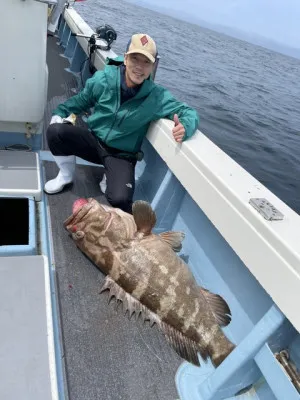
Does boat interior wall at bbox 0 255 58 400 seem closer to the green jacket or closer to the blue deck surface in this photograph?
the blue deck surface

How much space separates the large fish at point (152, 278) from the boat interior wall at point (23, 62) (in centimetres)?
101

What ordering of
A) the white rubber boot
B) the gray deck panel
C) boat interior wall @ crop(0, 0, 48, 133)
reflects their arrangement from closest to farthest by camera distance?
the gray deck panel
boat interior wall @ crop(0, 0, 48, 133)
the white rubber boot

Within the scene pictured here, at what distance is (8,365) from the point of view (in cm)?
174

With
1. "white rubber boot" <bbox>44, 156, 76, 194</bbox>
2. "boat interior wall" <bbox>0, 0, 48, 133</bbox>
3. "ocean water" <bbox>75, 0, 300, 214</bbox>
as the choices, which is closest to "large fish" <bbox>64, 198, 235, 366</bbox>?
"white rubber boot" <bbox>44, 156, 76, 194</bbox>

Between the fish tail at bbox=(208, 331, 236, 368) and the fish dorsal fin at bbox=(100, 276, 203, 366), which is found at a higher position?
the fish tail at bbox=(208, 331, 236, 368)

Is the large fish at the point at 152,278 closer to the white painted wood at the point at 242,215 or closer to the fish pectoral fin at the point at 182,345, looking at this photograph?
the fish pectoral fin at the point at 182,345

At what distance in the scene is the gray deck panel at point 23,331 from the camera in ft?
5.50

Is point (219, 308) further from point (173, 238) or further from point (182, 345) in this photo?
point (173, 238)

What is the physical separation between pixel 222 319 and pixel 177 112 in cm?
180

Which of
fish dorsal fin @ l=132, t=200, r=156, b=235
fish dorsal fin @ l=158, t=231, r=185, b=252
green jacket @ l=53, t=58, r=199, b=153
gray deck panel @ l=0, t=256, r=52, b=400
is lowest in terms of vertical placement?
gray deck panel @ l=0, t=256, r=52, b=400

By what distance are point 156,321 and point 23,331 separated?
2.75 ft

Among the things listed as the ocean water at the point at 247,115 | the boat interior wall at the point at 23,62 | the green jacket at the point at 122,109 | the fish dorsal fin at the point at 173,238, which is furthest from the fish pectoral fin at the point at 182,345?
the ocean water at the point at 247,115

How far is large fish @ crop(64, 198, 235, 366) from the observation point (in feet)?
7.41

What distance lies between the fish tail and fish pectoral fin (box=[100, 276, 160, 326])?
37 centimetres
